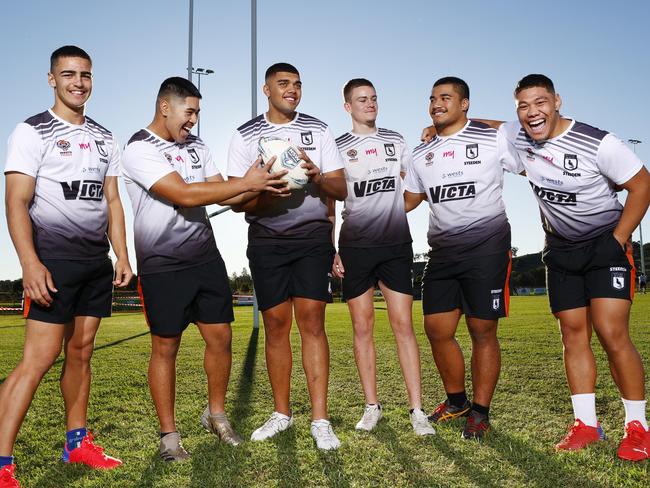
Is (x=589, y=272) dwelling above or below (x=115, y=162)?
below

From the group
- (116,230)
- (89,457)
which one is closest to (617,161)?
(116,230)

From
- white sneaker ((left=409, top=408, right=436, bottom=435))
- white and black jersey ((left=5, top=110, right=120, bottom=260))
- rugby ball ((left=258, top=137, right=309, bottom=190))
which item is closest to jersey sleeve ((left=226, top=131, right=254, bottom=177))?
rugby ball ((left=258, top=137, right=309, bottom=190))

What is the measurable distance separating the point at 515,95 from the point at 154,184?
279cm

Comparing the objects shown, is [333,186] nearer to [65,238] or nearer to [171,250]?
[171,250]

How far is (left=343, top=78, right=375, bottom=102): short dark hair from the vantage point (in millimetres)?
5168

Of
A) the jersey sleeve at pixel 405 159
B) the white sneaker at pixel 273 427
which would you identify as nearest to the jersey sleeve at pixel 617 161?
the jersey sleeve at pixel 405 159

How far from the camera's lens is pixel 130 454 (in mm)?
4316

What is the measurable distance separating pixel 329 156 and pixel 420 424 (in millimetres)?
2233

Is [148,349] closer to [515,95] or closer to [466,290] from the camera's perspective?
[466,290]

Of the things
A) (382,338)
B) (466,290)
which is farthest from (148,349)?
(466,290)

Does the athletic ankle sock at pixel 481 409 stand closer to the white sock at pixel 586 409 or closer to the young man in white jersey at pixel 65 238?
the white sock at pixel 586 409

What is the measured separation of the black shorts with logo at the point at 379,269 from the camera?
5.03m

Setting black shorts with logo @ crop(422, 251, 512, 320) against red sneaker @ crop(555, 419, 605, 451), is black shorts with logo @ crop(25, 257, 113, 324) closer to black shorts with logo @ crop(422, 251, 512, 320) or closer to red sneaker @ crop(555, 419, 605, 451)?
black shorts with logo @ crop(422, 251, 512, 320)

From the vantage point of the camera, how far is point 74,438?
4.12 meters
